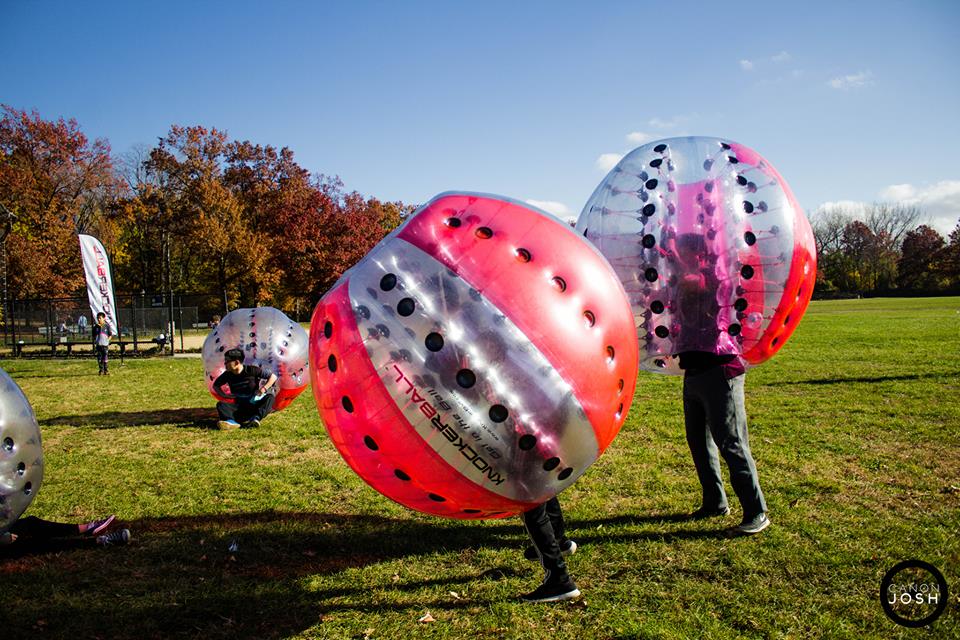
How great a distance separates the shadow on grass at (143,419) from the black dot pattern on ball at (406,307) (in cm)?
815

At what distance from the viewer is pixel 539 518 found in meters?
4.10

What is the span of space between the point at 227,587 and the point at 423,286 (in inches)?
117

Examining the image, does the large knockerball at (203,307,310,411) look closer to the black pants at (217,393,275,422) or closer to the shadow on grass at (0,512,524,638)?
the black pants at (217,393,275,422)

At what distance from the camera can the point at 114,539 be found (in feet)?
17.5

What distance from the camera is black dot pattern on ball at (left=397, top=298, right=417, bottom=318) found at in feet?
10.8

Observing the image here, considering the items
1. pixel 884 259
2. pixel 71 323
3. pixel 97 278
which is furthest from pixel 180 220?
pixel 884 259

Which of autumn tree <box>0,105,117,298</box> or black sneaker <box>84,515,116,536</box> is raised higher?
autumn tree <box>0,105,117,298</box>

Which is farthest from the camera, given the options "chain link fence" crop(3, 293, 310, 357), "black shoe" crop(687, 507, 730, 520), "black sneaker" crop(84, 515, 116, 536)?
"chain link fence" crop(3, 293, 310, 357)

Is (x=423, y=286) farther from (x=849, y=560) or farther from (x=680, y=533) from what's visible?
(x=849, y=560)

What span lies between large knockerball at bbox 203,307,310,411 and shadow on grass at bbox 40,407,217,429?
632mm

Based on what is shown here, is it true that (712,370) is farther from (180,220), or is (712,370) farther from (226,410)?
(180,220)

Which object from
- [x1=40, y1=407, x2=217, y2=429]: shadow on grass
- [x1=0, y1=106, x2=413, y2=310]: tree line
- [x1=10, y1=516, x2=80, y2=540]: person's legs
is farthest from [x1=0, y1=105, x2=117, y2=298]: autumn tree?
[x1=10, y1=516, x2=80, y2=540]: person's legs

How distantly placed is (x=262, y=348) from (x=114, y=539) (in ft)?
19.1

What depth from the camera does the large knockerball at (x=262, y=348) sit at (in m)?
10.9
